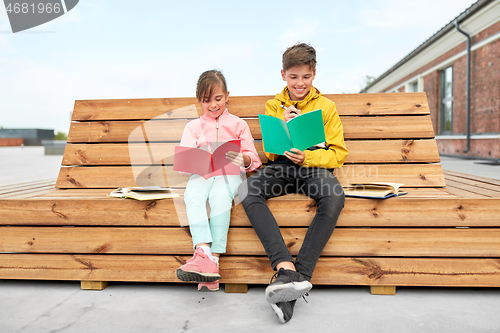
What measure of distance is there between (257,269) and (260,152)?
2.92 ft

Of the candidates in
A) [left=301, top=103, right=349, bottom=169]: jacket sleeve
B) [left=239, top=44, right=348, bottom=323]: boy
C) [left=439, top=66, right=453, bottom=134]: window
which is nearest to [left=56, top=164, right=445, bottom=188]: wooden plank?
[left=301, top=103, right=349, bottom=169]: jacket sleeve

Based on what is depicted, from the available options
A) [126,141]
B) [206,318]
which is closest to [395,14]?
[126,141]

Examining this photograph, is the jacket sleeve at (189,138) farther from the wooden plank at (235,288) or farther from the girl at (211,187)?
the wooden plank at (235,288)

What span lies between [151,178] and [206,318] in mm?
1272

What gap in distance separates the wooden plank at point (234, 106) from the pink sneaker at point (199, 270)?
46.8 inches

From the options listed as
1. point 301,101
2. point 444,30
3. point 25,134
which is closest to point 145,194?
point 301,101

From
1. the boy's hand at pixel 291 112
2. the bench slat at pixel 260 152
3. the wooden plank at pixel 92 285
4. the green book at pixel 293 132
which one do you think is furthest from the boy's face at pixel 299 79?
the wooden plank at pixel 92 285

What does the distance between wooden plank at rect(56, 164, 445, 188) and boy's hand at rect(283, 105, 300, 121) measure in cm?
60

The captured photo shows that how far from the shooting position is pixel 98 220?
5.78 feet

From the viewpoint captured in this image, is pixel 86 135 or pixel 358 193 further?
pixel 86 135

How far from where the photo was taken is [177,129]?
8.05ft

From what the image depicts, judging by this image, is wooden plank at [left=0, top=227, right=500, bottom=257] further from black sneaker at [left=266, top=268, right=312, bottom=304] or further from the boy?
black sneaker at [left=266, top=268, right=312, bottom=304]

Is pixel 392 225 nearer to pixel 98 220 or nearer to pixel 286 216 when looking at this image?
pixel 286 216

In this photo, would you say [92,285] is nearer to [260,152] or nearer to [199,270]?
[199,270]
